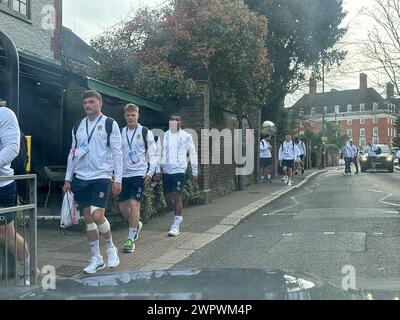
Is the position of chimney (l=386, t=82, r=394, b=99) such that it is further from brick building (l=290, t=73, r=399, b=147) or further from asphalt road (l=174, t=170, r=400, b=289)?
brick building (l=290, t=73, r=399, b=147)

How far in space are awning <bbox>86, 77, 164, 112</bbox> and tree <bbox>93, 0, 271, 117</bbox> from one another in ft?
A: 1.09

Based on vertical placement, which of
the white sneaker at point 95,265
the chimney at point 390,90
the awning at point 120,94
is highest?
the chimney at point 390,90

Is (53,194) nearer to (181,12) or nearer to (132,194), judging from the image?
(132,194)

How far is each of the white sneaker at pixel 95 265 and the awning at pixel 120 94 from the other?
13.4 feet

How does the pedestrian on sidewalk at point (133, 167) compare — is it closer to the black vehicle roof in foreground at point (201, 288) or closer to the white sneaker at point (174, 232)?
the white sneaker at point (174, 232)

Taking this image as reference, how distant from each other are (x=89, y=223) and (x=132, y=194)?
113 centimetres

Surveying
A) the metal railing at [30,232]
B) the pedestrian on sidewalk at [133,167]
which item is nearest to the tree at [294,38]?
the pedestrian on sidewalk at [133,167]

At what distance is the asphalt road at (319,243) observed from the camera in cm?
573

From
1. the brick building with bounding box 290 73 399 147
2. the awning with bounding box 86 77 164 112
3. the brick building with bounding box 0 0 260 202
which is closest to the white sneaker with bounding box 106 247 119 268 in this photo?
the awning with bounding box 86 77 164 112

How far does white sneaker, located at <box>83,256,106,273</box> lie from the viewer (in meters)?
5.43

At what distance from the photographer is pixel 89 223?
559cm

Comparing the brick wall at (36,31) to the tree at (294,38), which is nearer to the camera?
the brick wall at (36,31)

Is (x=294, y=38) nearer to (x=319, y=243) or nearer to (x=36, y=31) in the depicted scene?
(x=36, y=31)
